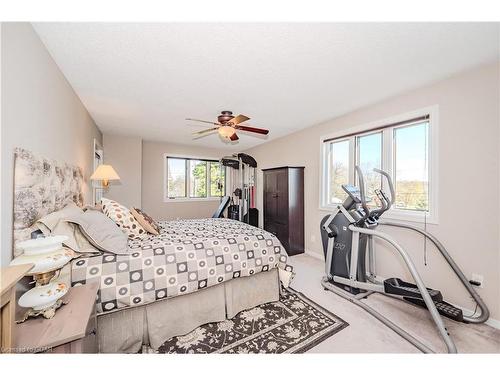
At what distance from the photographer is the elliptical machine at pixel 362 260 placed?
174 centimetres

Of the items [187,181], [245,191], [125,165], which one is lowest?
[245,191]

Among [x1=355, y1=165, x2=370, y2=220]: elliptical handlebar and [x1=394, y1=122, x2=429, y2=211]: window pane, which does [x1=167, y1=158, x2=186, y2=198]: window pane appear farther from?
[x1=394, y1=122, x2=429, y2=211]: window pane

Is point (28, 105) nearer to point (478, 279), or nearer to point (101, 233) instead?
point (101, 233)

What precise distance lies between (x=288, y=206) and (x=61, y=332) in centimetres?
318

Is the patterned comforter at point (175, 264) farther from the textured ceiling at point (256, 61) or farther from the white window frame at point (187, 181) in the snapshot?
the white window frame at point (187, 181)

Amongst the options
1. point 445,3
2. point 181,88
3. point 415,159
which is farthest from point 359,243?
point 181,88

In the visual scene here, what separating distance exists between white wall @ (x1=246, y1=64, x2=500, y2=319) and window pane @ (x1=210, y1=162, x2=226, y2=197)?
453 cm

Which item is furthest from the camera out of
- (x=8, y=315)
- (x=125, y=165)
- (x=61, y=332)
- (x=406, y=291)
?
(x=125, y=165)

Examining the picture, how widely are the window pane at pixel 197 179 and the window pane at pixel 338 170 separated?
3.64 metres

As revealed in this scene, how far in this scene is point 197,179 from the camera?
5750mm

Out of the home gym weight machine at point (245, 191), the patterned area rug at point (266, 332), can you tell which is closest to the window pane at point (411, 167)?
the patterned area rug at point (266, 332)

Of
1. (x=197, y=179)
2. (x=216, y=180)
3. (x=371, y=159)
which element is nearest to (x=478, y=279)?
(x=371, y=159)

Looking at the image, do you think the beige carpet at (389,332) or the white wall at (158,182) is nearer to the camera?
the beige carpet at (389,332)

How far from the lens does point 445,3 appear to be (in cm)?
114
